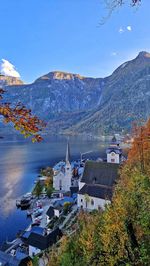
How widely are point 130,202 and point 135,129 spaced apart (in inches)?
556

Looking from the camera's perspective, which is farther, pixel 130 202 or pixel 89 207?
pixel 89 207

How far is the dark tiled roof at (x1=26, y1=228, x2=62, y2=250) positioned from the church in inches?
302

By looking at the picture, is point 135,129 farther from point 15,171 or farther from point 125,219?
point 15,171

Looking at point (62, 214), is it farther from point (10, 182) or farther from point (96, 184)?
point (10, 182)

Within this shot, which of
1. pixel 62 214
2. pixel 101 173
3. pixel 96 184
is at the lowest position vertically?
pixel 62 214

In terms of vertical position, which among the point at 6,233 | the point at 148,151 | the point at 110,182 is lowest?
the point at 6,233

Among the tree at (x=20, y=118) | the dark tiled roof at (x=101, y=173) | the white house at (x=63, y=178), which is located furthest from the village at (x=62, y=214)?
the tree at (x=20, y=118)

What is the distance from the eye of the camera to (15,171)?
106625 millimetres

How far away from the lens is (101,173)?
1855 inches

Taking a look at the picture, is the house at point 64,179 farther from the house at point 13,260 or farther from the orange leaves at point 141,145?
the orange leaves at point 141,145

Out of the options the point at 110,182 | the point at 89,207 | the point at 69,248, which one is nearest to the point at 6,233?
the point at 89,207

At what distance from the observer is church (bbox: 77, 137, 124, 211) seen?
143 ft

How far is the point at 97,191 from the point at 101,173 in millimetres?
3938

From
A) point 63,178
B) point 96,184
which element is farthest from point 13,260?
point 63,178
